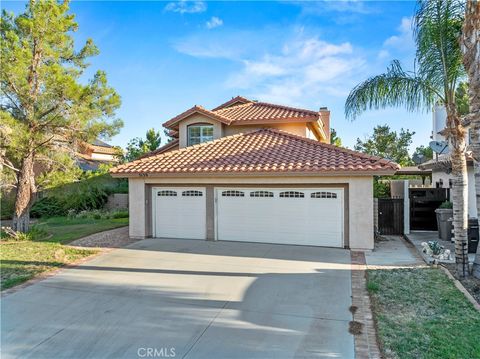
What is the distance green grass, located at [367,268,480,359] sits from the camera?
4.85 m

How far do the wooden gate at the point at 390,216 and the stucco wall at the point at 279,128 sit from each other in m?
5.78

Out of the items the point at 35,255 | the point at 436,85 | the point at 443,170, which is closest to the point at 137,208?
the point at 35,255

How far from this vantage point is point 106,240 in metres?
14.3

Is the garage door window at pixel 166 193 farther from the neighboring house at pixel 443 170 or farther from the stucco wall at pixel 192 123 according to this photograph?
the neighboring house at pixel 443 170

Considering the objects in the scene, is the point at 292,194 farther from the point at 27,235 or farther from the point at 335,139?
the point at 335,139

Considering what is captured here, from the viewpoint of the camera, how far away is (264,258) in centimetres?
1066

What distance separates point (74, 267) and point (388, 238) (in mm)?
12084

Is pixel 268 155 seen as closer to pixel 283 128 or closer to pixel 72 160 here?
pixel 283 128

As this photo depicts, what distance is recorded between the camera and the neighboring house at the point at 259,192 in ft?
38.8

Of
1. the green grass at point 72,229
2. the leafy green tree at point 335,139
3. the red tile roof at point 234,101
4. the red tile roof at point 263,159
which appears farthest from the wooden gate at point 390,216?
the leafy green tree at point 335,139

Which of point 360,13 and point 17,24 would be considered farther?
point 17,24

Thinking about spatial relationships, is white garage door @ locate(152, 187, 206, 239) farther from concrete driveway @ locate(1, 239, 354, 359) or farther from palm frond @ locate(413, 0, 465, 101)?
palm frond @ locate(413, 0, 465, 101)

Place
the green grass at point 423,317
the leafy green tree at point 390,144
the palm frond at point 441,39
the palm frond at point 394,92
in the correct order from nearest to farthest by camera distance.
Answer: the green grass at point 423,317 < the palm frond at point 441,39 < the palm frond at point 394,92 < the leafy green tree at point 390,144

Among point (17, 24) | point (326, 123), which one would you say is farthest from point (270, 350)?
point (326, 123)
